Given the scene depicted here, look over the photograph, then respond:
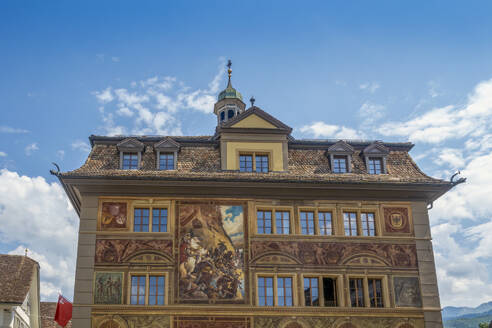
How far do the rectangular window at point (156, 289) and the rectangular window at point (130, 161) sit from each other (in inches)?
223

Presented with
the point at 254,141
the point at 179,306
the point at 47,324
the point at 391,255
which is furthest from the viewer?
the point at 47,324

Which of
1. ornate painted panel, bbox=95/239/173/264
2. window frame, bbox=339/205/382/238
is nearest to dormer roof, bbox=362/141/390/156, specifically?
window frame, bbox=339/205/382/238

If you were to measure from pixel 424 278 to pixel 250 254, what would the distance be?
8178 mm

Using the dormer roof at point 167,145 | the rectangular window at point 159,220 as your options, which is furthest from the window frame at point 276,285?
the dormer roof at point 167,145

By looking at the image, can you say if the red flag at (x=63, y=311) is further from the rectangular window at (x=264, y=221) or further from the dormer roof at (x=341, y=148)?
the dormer roof at (x=341, y=148)

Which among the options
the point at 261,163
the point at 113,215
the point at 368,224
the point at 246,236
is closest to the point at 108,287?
the point at 113,215

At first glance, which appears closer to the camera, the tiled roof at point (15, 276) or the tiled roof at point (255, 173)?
the tiled roof at point (255, 173)

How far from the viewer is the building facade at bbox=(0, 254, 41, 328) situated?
3884 centimetres

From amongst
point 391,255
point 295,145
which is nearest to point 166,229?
point 295,145

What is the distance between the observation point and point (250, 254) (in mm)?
30000

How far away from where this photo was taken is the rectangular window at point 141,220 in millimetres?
30094

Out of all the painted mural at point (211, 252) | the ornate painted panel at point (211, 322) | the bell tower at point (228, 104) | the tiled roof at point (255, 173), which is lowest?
the ornate painted panel at point (211, 322)

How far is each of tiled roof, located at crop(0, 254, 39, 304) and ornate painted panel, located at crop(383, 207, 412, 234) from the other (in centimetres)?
2233

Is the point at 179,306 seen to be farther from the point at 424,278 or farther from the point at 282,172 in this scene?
the point at 424,278
